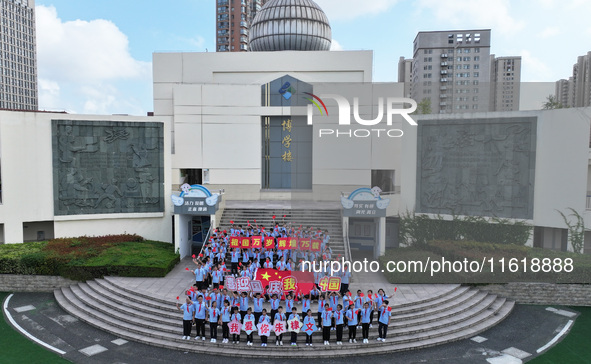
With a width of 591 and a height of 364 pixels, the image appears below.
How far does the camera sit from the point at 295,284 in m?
12.0

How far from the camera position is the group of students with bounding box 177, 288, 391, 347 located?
35.0 feet

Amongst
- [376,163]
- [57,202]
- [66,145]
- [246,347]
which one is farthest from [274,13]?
[246,347]

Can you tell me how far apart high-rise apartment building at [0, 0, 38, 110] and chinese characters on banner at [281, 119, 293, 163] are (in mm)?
76473

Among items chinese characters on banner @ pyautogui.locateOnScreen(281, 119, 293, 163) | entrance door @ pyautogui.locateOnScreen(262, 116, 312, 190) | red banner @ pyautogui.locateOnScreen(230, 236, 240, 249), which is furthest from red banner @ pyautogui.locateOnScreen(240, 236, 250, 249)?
chinese characters on banner @ pyautogui.locateOnScreen(281, 119, 293, 163)

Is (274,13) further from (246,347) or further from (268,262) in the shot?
(246,347)

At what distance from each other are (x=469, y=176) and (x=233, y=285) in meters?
11.4

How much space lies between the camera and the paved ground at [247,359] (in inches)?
413

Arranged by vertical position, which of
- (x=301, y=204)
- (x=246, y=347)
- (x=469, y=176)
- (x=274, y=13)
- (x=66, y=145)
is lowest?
(x=246, y=347)

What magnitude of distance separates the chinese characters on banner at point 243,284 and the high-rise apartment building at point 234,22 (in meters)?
73.8

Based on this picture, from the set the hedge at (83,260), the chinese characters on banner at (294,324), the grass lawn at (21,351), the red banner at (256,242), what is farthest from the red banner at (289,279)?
the grass lawn at (21,351)

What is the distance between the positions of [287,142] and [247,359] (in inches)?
636

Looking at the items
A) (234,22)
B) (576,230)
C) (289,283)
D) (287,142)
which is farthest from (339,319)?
(234,22)

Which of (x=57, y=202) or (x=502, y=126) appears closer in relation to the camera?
(x=502, y=126)

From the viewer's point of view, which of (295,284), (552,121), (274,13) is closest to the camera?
(295,284)
